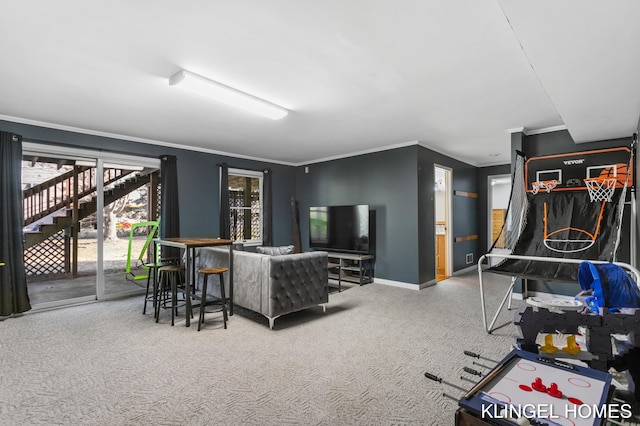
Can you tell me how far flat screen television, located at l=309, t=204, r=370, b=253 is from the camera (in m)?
5.62

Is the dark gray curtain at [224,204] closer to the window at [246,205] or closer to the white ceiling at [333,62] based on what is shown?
the window at [246,205]

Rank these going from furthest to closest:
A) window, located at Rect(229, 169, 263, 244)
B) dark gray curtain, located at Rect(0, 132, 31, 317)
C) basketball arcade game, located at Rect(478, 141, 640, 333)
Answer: window, located at Rect(229, 169, 263, 244) < dark gray curtain, located at Rect(0, 132, 31, 317) < basketball arcade game, located at Rect(478, 141, 640, 333)

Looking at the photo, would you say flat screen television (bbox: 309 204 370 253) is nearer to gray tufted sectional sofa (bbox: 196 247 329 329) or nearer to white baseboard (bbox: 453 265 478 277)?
gray tufted sectional sofa (bbox: 196 247 329 329)

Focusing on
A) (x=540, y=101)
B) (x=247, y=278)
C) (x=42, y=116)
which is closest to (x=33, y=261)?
(x=42, y=116)

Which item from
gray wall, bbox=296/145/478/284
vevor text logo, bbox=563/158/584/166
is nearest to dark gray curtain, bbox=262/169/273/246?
gray wall, bbox=296/145/478/284

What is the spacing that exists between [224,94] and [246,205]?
12.6 ft

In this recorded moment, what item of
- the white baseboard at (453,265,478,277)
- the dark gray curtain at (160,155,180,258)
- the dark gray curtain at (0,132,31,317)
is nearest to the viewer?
the dark gray curtain at (0,132,31,317)

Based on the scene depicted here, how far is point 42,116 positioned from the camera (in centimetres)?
383

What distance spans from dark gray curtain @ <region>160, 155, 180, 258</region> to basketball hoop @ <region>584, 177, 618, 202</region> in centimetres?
588

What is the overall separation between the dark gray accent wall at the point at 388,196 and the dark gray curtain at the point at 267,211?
48.3 inches

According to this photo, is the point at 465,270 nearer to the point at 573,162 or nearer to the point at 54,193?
the point at 573,162

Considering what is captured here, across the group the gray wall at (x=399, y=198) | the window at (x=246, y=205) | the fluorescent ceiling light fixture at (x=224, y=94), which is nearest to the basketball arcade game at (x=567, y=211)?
the gray wall at (x=399, y=198)

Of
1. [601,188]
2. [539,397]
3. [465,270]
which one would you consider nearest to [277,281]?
[539,397]

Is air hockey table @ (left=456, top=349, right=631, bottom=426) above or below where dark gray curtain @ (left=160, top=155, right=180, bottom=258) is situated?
below
